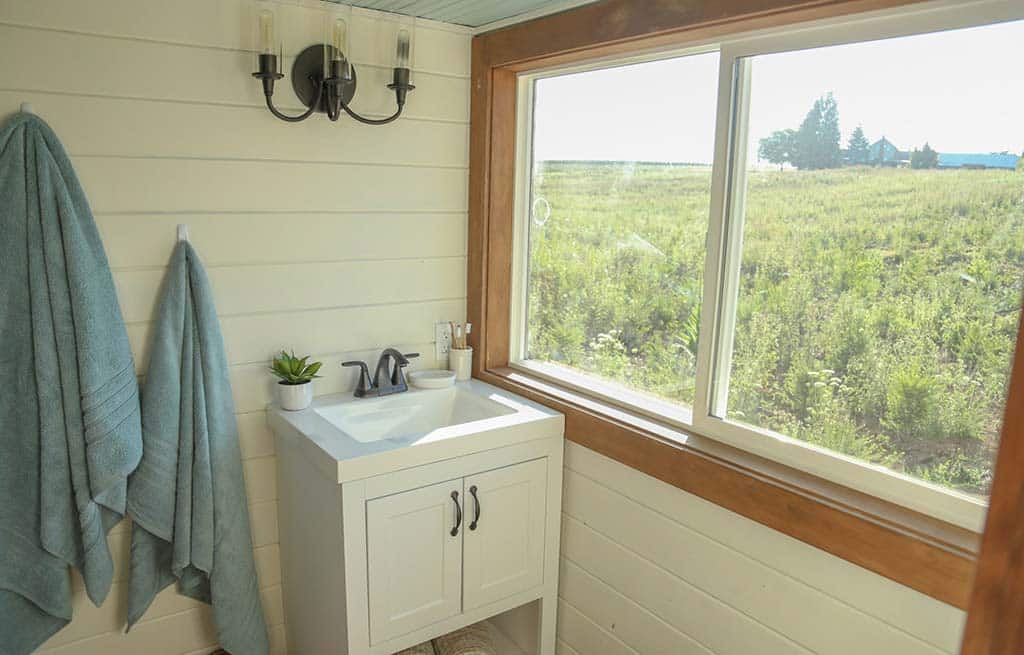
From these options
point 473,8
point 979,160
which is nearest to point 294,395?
point 473,8

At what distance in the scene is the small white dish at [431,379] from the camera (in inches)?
91.6

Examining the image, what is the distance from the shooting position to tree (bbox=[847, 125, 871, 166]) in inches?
56.6

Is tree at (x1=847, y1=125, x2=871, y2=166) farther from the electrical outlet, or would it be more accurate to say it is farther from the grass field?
the electrical outlet

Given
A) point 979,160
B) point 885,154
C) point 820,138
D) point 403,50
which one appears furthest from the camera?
point 403,50

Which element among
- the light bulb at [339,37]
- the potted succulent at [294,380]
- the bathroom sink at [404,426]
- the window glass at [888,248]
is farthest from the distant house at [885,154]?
the potted succulent at [294,380]

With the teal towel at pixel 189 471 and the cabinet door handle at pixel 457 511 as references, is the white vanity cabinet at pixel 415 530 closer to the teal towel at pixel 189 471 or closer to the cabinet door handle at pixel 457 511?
the cabinet door handle at pixel 457 511

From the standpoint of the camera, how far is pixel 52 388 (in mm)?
1695

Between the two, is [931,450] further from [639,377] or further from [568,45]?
[568,45]

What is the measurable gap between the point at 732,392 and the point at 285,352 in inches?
50.2

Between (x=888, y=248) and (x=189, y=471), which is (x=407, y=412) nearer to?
(x=189, y=471)

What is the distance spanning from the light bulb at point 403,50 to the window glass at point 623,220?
450mm

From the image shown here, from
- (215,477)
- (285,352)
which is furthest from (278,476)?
(285,352)

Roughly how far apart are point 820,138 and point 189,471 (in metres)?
1.74

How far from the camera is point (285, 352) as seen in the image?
2.13 meters
